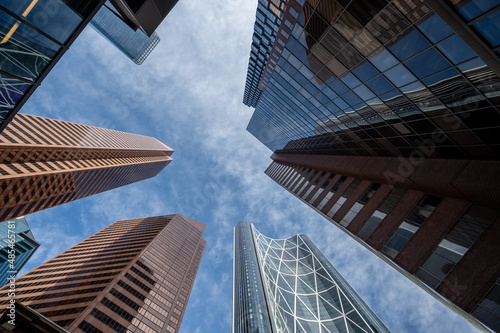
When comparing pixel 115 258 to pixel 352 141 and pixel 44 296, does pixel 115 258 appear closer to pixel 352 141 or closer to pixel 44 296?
pixel 44 296

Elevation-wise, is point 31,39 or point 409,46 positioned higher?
point 409,46

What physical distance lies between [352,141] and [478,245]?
16.9 metres

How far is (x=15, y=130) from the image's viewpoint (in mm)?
75938

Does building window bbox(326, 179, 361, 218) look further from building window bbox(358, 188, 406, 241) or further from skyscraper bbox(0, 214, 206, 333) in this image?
skyscraper bbox(0, 214, 206, 333)

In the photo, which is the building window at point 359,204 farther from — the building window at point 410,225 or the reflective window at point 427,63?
the reflective window at point 427,63

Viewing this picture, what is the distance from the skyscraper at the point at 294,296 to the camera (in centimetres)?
7688

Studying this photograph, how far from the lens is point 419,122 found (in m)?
18.1

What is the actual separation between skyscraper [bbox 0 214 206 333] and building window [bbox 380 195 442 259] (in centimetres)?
6984

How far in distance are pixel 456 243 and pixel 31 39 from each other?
978 inches

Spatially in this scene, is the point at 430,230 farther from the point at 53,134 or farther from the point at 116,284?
the point at 53,134

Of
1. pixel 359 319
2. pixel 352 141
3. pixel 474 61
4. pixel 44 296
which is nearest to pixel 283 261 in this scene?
pixel 359 319

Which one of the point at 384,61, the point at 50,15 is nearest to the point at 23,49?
the point at 50,15

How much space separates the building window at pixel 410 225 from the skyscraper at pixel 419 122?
0.28 ft

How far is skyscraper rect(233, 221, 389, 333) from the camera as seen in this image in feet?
252
